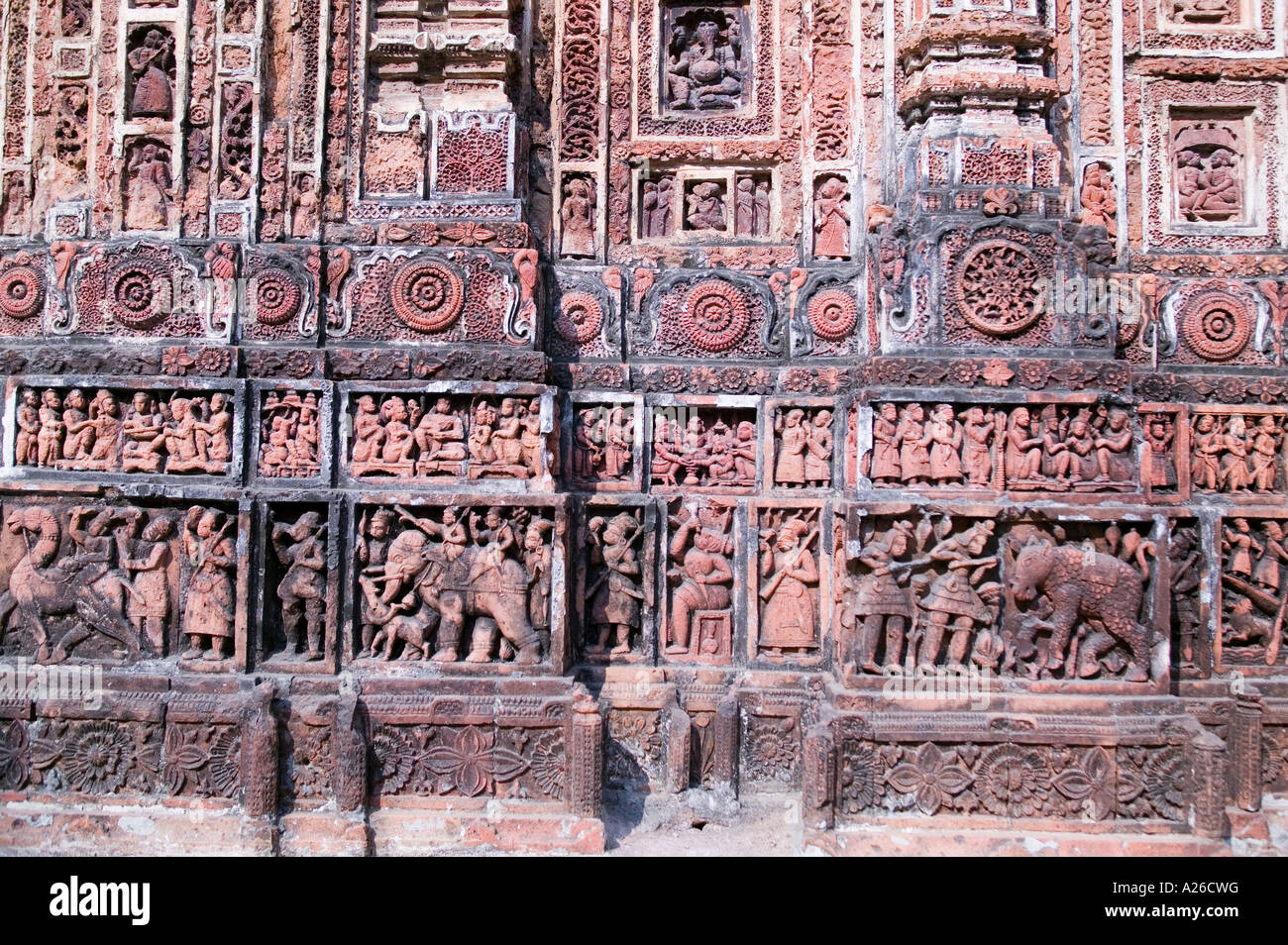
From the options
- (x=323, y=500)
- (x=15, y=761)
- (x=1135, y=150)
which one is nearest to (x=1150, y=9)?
(x=1135, y=150)

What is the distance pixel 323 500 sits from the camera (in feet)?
19.4

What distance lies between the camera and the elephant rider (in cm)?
587

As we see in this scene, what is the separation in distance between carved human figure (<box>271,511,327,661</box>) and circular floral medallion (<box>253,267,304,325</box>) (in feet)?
4.93

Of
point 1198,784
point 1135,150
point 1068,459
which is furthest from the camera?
point 1135,150

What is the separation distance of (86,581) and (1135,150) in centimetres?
894

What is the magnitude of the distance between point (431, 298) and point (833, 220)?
333 centimetres

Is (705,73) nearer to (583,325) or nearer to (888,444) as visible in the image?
(583,325)

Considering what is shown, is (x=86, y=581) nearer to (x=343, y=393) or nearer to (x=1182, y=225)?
(x=343, y=393)

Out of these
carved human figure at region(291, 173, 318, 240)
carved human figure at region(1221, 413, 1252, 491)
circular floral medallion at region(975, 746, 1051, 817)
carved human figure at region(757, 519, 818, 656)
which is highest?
Answer: carved human figure at region(291, 173, 318, 240)

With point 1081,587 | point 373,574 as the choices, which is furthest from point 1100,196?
point 373,574

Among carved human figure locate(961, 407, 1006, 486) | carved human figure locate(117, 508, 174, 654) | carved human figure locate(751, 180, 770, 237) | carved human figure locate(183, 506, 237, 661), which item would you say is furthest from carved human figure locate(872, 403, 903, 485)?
carved human figure locate(117, 508, 174, 654)

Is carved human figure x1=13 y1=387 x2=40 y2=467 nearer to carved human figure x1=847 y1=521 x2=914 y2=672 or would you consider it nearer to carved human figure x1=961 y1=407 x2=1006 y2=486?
carved human figure x1=847 y1=521 x2=914 y2=672

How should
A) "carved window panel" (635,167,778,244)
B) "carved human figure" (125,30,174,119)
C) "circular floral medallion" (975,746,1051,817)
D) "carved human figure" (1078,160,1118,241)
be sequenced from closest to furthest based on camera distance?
"circular floral medallion" (975,746,1051,817) < "carved human figure" (125,30,174,119) < "carved human figure" (1078,160,1118,241) < "carved window panel" (635,167,778,244)

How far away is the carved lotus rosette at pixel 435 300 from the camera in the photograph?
242 inches
